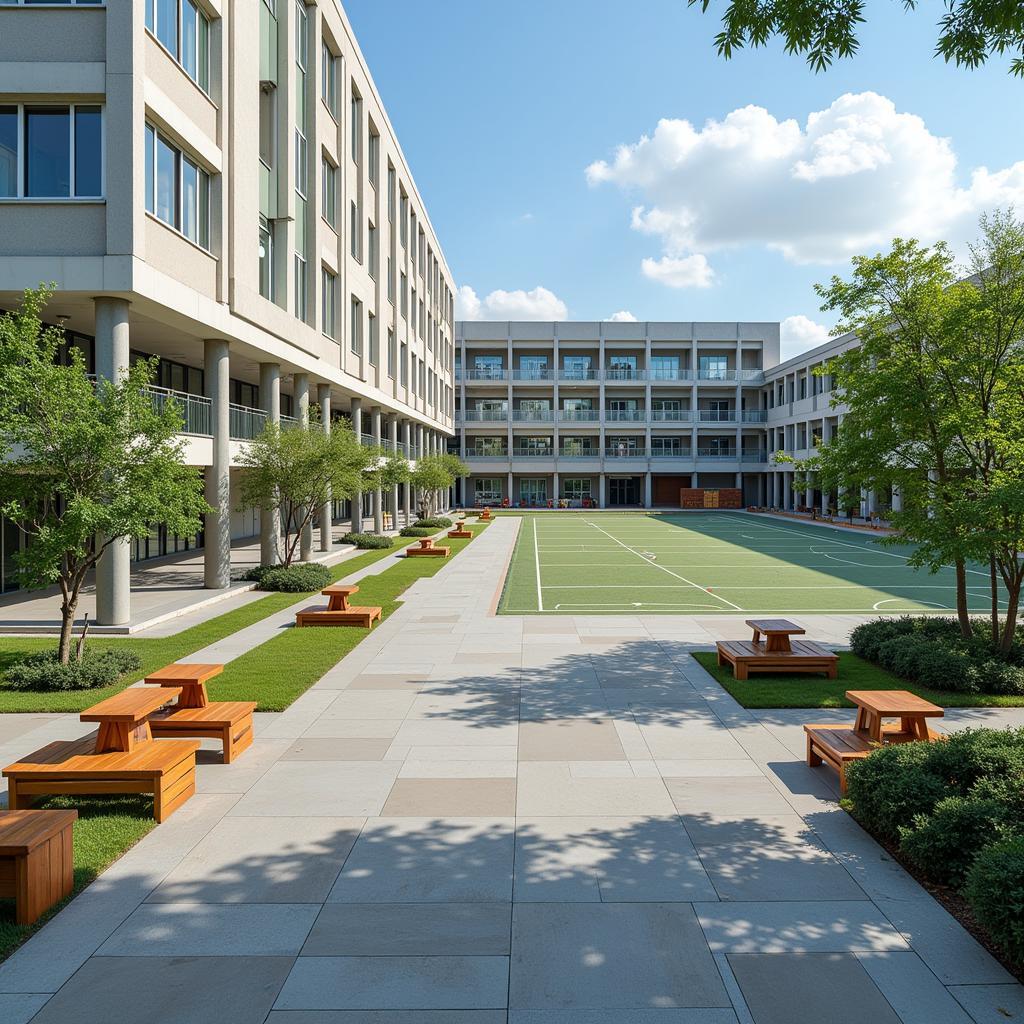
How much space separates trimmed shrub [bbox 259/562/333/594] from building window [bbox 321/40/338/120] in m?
18.3

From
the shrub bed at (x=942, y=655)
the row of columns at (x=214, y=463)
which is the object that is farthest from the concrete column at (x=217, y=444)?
the shrub bed at (x=942, y=655)

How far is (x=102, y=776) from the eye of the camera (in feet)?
22.2

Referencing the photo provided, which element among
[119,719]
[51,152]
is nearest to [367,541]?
[51,152]

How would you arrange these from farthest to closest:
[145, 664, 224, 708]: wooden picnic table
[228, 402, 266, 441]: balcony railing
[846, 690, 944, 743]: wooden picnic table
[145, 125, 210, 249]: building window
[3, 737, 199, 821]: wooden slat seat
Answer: [228, 402, 266, 441]: balcony railing → [145, 125, 210, 249]: building window → [145, 664, 224, 708]: wooden picnic table → [846, 690, 944, 743]: wooden picnic table → [3, 737, 199, 821]: wooden slat seat

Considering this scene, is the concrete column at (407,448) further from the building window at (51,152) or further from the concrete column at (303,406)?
the building window at (51,152)

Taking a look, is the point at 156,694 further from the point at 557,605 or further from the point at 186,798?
the point at 557,605

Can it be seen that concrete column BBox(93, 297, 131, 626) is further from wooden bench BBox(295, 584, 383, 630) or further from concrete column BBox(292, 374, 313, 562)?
concrete column BBox(292, 374, 313, 562)

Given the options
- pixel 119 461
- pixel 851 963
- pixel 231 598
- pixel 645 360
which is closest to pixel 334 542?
pixel 231 598

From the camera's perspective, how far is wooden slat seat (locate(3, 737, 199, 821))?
266 inches

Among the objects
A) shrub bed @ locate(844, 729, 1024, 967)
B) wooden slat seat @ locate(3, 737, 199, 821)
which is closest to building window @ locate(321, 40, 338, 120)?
wooden slat seat @ locate(3, 737, 199, 821)

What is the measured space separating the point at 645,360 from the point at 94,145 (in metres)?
65.0

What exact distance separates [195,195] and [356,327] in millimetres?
16027

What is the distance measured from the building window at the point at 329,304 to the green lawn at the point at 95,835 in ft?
80.0

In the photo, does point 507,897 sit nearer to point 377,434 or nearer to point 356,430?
point 356,430
